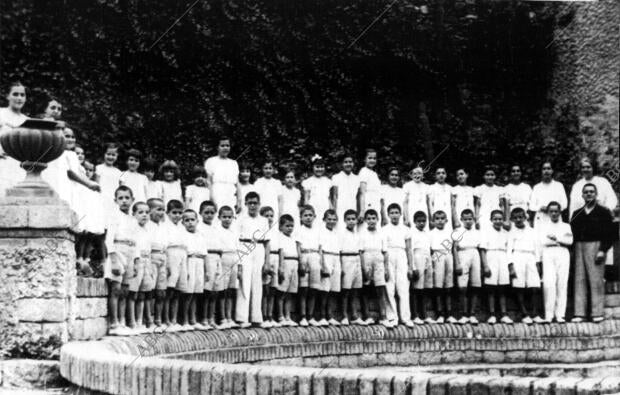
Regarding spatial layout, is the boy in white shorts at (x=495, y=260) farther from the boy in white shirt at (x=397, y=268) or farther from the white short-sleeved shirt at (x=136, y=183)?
the white short-sleeved shirt at (x=136, y=183)

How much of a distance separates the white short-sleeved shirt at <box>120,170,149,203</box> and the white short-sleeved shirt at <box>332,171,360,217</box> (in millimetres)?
2604

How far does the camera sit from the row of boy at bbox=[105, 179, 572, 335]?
9.78 m

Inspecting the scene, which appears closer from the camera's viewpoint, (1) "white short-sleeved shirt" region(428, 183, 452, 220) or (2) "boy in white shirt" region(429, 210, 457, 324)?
(2) "boy in white shirt" region(429, 210, 457, 324)

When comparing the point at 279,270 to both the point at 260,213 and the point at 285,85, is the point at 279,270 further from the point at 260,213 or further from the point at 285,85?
the point at 285,85

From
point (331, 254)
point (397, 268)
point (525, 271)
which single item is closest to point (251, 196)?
point (331, 254)

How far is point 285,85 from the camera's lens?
17.9 metres

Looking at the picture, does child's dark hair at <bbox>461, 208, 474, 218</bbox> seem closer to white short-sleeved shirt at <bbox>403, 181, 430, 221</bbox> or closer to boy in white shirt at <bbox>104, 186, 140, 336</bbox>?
white short-sleeved shirt at <bbox>403, 181, 430, 221</bbox>

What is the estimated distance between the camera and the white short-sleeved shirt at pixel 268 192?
12.4 metres

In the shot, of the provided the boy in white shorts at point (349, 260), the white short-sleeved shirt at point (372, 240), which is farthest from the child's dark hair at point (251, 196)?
the white short-sleeved shirt at point (372, 240)

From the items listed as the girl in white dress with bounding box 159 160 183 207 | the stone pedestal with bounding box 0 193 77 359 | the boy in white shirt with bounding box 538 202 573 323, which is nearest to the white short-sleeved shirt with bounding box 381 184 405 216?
the boy in white shirt with bounding box 538 202 573 323

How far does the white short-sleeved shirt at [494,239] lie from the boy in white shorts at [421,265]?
2.19ft

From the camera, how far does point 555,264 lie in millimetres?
12898

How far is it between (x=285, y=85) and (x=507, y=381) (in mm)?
13445

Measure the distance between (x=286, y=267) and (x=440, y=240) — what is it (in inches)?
85.2
